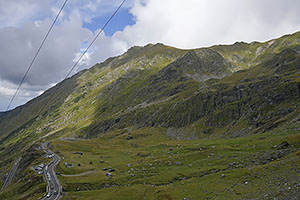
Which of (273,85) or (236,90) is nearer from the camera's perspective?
(273,85)

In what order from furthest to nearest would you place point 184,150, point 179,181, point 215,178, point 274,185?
point 184,150, point 179,181, point 215,178, point 274,185

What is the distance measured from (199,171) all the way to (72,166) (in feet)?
183

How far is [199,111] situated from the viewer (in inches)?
7195

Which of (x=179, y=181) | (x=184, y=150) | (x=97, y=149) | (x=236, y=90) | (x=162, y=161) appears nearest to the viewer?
(x=179, y=181)

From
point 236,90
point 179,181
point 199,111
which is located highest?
point 236,90

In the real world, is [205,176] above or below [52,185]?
below

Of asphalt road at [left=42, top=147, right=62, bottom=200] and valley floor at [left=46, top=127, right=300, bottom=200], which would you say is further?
asphalt road at [left=42, top=147, right=62, bottom=200]

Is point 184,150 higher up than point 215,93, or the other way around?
point 215,93

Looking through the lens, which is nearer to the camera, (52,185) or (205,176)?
(205,176)

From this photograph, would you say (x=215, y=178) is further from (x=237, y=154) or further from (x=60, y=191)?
(x=60, y=191)

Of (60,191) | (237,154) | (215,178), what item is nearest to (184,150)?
(237,154)

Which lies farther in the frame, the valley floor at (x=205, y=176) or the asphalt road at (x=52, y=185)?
the asphalt road at (x=52, y=185)

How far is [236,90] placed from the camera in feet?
583

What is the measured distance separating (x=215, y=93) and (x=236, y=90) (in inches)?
686
